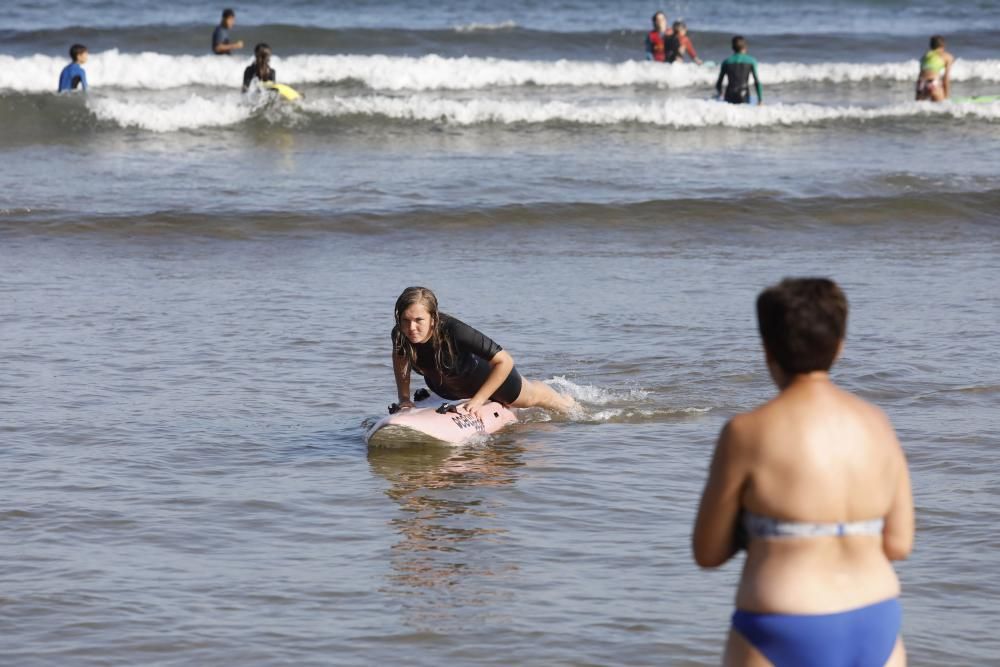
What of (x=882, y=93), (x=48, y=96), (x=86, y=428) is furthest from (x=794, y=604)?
(x=882, y=93)

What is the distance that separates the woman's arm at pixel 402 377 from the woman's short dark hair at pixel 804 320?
16.3ft

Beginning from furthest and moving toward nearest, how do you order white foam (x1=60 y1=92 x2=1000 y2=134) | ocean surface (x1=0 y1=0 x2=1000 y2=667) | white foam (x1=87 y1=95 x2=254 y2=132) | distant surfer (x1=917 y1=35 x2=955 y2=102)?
distant surfer (x1=917 y1=35 x2=955 y2=102) < white foam (x1=60 y1=92 x2=1000 y2=134) < white foam (x1=87 y1=95 x2=254 y2=132) < ocean surface (x1=0 y1=0 x2=1000 y2=667)

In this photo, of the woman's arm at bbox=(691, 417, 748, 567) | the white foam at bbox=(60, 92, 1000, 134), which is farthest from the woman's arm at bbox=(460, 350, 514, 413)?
the white foam at bbox=(60, 92, 1000, 134)

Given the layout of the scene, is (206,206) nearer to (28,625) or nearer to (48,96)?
(48,96)

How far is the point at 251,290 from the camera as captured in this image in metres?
12.0

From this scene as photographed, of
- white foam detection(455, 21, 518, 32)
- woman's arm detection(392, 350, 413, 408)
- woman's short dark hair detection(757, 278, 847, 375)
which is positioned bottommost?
woman's arm detection(392, 350, 413, 408)

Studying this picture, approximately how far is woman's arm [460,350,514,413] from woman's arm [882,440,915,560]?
4.74 meters

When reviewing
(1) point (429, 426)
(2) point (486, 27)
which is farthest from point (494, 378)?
(2) point (486, 27)

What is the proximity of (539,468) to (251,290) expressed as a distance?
5.07 m

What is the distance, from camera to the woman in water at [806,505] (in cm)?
315

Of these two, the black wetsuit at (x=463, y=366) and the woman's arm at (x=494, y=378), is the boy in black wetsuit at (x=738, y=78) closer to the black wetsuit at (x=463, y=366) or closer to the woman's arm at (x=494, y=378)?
the black wetsuit at (x=463, y=366)

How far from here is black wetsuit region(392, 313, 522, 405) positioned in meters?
7.89

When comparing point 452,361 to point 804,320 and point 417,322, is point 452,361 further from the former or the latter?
point 804,320

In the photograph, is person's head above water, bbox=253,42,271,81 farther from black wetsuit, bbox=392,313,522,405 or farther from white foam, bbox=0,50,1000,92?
black wetsuit, bbox=392,313,522,405
